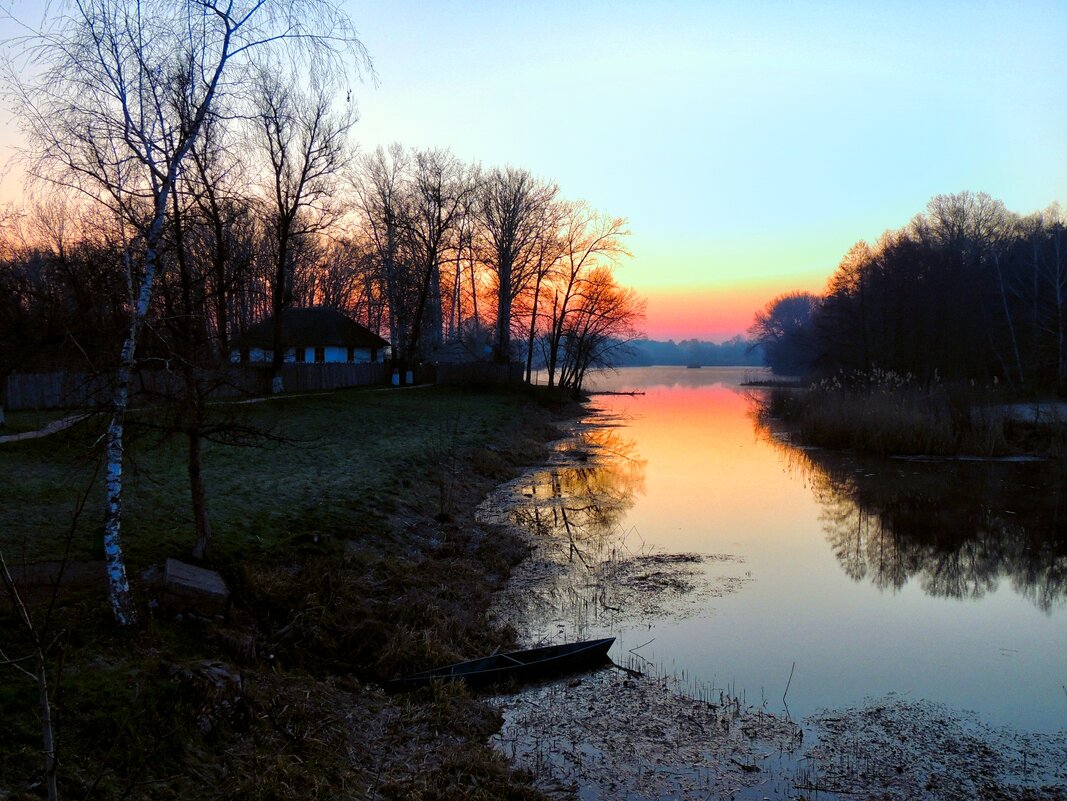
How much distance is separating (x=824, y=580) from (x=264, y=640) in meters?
8.76

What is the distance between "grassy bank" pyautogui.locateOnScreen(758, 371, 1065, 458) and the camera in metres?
23.4

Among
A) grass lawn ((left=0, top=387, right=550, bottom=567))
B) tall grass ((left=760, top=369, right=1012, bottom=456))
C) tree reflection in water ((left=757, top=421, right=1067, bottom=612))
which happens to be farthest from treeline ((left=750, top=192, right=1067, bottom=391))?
grass lawn ((left=0, top=387, right=550, bottom=567))

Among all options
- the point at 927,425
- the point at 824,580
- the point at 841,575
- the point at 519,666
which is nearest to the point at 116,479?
the point at 519,666

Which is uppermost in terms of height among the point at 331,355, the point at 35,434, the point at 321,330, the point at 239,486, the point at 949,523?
the point at 321,330

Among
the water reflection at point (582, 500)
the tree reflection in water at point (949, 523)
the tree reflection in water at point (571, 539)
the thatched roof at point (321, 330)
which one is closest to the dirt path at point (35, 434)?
the tree reflection in water at point (571, 539)

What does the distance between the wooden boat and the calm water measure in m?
0.63

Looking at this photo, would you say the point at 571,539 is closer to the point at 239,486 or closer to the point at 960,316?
the point at 239,486

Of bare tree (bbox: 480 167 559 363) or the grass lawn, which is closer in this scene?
the grass lawn

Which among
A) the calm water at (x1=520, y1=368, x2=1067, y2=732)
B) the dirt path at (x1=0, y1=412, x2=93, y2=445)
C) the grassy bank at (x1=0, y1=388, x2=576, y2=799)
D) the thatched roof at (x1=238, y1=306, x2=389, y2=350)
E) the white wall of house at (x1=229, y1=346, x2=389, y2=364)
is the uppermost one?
the thatched roof at (x1=238, y1=306, x2=389, y2=350)

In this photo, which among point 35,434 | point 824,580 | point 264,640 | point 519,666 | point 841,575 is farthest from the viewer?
point 35,434

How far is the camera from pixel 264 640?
7438 mm

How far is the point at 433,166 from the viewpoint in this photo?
4509 centimetres

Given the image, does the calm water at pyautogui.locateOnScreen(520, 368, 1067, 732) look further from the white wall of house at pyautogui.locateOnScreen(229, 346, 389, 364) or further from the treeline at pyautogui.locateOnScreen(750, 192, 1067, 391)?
the white wall of house at pyautogui.locateOnScreen(229, 346, 389, 364)

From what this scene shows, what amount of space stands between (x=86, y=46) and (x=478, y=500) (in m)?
12.8
